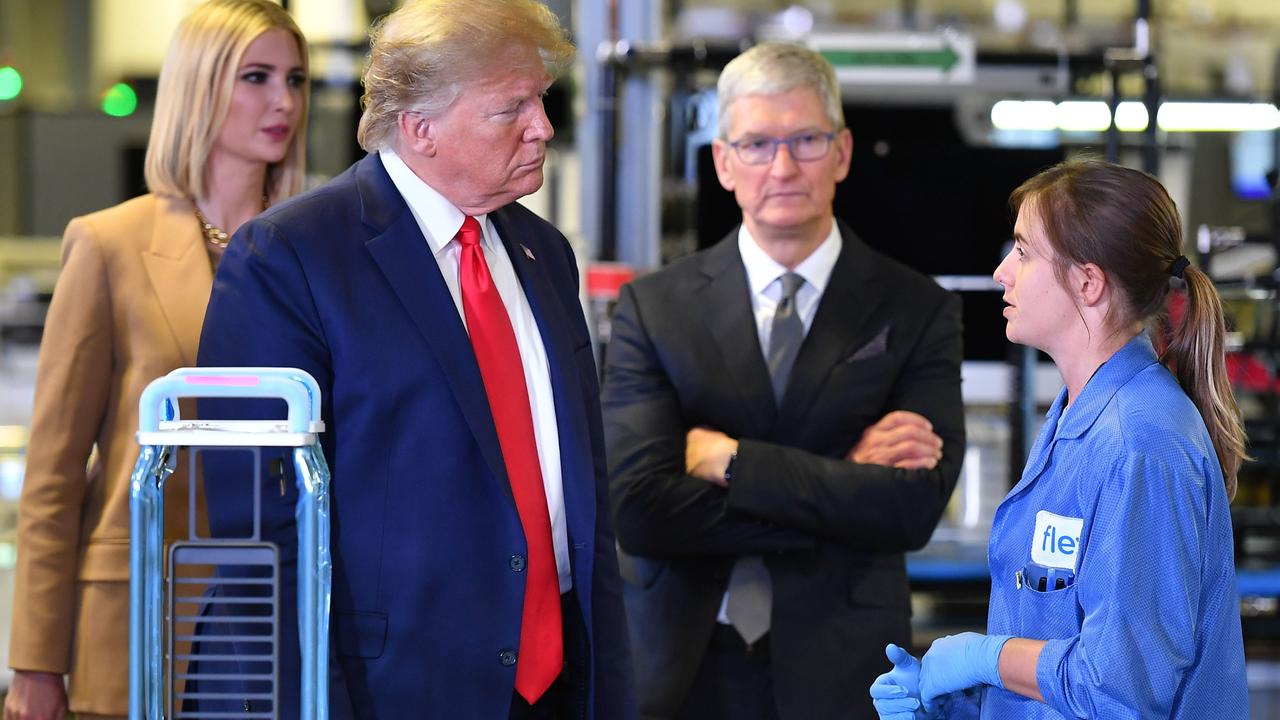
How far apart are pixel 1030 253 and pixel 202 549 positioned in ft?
3.47

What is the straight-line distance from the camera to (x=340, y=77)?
22.9 ft

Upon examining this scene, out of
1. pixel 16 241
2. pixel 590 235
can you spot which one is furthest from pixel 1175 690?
pixel 16 241

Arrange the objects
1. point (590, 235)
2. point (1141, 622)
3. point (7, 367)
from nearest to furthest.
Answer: point (1141, 622) < point (590, 235) < point (7, 367)

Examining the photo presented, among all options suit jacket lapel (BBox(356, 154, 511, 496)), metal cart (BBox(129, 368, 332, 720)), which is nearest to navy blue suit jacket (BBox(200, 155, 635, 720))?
suit jacket lapel (BBox(356, 154, 511, 496))

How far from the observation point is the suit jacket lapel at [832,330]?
8.12ft

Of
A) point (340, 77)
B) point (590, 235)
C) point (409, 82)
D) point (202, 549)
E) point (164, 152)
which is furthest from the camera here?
point (340, 77)

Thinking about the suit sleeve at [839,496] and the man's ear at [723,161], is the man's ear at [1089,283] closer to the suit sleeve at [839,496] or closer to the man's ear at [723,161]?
the suit sleeve at [839,496]

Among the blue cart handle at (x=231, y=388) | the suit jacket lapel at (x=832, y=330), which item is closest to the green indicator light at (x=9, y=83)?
the suit jacket lapel at (x=832, y=330)

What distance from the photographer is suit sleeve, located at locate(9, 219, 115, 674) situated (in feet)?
7.43

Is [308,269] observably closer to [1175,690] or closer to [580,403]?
[580,403]

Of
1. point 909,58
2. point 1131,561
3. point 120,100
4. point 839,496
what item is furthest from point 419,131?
point 120,100

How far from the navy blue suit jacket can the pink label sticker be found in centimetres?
30

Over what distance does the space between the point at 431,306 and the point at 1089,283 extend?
31.9 inches

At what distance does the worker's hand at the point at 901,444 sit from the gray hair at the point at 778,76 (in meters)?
0.53
